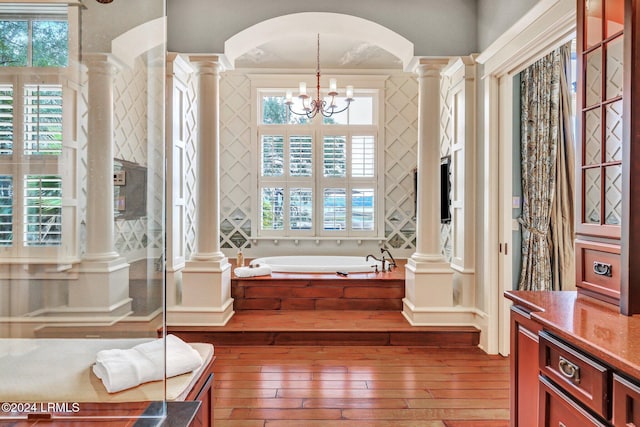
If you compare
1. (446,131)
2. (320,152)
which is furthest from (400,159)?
(446,131)

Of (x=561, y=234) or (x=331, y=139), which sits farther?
(x=331, y=139)

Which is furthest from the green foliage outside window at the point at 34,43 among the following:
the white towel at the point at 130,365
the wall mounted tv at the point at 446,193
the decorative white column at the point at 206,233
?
the wall mounted tv at the point at 446,193

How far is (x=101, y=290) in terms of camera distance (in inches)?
42.6

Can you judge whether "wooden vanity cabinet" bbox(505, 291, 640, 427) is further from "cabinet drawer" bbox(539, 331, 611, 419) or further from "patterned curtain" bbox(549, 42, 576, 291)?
"patterned curtain" bbox(549, 42, 576, 291)

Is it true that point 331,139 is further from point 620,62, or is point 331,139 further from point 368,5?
point 620,62

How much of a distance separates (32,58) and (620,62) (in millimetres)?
1895

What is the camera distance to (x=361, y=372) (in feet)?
8.87

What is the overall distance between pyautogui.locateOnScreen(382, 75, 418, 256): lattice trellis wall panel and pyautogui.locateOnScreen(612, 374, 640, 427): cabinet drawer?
181 inches

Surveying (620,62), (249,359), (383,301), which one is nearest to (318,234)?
(383,301)

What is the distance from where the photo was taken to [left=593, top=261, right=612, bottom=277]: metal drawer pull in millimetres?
1445

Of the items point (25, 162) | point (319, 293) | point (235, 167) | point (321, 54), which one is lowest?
point (319, 293)

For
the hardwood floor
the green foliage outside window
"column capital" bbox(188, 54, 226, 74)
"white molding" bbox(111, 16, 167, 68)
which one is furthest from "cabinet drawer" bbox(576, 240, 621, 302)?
"column capital" bbox(188, 54, 226, 74)

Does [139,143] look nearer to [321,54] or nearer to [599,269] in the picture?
[599,269]

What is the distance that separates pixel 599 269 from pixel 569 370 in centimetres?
51
